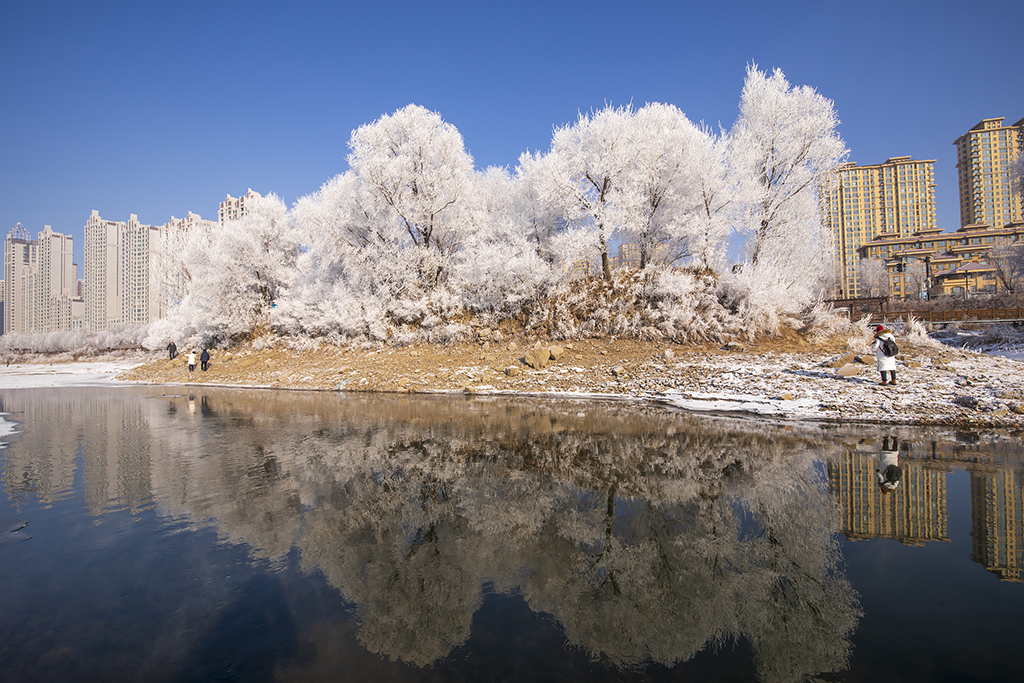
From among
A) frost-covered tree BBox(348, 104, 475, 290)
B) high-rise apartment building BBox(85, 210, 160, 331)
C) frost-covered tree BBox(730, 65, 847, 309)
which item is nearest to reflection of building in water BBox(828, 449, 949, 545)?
frost-covered tree BBox(730, 65, 847, 309)

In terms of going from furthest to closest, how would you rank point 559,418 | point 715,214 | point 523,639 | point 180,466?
point 715,214 < point 559,418 < point 180,466 < point 523,639

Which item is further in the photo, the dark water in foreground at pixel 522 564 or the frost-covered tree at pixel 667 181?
the frost-covered tree at pixel 667 181

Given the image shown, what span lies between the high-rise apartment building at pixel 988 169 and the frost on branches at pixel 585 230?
5174 inches

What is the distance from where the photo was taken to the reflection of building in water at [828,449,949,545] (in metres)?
4.65

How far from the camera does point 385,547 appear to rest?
4375 millimetres

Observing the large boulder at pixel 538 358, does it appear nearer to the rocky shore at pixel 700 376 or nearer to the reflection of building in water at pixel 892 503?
the rocky shore at pixel 700 376

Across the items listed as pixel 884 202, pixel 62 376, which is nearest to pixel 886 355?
pixel 62 376

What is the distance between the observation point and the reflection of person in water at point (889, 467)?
5895mm

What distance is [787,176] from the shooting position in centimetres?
2112

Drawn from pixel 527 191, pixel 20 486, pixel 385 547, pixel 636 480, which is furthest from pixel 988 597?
pixel 527 191

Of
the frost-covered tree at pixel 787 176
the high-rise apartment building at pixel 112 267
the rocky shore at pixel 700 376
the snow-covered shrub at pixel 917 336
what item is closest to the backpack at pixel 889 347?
the rocky shore at pixel 700 376

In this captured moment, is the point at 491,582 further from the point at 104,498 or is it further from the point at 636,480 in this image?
the point at 104,498

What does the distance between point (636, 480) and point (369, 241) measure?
2310 centimetres

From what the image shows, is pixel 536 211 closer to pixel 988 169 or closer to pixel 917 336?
pixel 917 336
